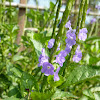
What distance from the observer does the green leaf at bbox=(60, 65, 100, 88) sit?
863 mm

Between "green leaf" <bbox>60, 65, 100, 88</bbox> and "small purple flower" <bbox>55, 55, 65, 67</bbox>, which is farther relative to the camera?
"green leaf" <bbox>60, 65, 100, 88</bbox>

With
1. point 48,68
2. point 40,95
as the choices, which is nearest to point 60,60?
point 48,68

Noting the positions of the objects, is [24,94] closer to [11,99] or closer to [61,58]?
[11,99]

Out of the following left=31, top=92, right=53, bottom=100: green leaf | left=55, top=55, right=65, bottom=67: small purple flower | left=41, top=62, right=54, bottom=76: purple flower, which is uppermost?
left=55, top=55, right=65, bottom=67: small purple flower

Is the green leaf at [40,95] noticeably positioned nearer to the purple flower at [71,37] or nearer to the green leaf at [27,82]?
the green leaf at [27,82]

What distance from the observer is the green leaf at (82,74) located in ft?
2.83

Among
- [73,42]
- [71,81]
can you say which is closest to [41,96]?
[71,81]

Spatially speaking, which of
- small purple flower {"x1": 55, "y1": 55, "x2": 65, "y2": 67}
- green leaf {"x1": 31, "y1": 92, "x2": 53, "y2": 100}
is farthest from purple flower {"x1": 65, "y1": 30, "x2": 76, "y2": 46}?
green leaf {"x1": 31, "y1": 92, "x2": 53, "y2": 100}

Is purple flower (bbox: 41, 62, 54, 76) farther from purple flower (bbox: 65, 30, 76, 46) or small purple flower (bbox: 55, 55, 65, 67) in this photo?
purple flower (bbox: 65, 30, 76, 46)

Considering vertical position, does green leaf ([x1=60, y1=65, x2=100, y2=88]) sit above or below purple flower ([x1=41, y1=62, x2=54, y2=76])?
below

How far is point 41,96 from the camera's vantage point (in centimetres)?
79

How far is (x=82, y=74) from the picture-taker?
89 centimetres

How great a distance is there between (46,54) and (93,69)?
10.7 inches

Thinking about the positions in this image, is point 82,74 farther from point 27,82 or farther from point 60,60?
point 27,82
